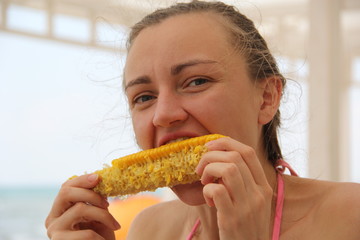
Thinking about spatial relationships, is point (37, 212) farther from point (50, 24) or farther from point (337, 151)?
point (337, 151)

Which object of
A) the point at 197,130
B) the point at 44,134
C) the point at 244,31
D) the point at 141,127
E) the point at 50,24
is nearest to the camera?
the point at 197,130

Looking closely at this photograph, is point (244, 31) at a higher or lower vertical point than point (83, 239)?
higher

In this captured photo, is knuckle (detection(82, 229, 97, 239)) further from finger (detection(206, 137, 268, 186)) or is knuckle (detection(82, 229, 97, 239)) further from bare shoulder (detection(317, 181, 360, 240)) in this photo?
bare shoulder (detection(317, 181, 360, 240))

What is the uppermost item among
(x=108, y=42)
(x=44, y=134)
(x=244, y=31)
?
(x=44, y=134)

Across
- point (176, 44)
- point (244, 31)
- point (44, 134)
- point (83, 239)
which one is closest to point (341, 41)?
point (244, 31)

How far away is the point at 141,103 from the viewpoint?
1.38 meters

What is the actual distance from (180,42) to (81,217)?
65 cm

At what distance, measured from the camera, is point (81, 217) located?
1.34m

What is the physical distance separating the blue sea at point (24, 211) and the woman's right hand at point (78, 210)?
40.5 ft

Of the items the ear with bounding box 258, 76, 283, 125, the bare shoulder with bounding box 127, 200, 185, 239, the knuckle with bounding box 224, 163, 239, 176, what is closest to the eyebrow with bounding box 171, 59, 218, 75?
the ear with bounding box 258, 76, 283, 125

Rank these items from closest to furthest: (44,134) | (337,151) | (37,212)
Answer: (337,151), (37,212), (44,134)

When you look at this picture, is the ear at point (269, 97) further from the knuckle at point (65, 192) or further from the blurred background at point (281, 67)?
the knuckle at point (65, 192)

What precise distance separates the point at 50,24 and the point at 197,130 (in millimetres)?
4221

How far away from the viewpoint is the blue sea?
44.7 feet
